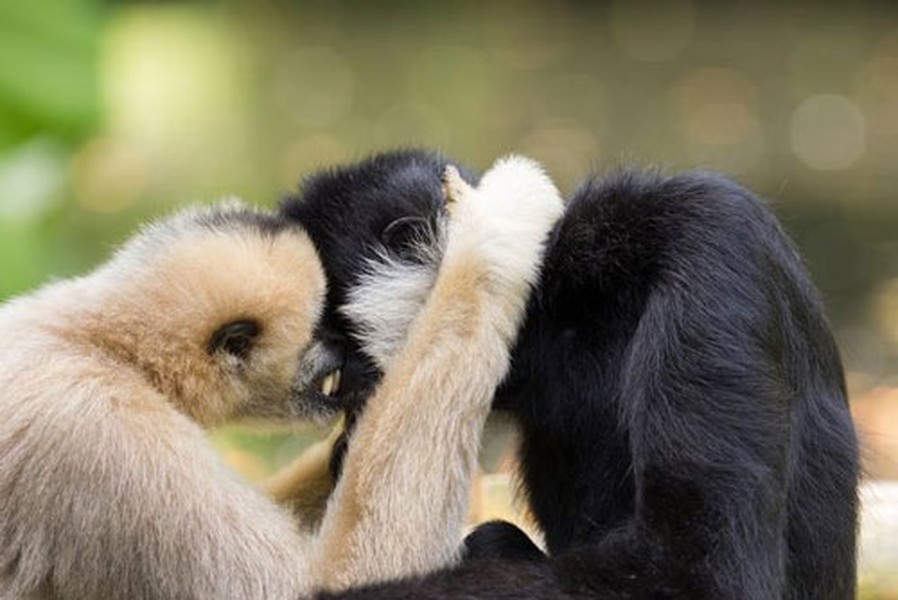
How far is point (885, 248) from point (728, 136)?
4.70 ft

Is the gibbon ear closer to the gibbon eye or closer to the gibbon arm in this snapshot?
the gibbon arm

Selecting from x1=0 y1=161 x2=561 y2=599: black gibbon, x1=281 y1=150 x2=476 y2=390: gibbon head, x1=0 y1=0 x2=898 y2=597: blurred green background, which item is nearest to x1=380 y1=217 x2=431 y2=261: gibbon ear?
x1=281 y1=150 x2=476 y2=390: gibbon head

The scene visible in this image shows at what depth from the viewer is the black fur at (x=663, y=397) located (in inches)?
152

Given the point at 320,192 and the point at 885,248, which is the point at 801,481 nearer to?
the point at 320,192

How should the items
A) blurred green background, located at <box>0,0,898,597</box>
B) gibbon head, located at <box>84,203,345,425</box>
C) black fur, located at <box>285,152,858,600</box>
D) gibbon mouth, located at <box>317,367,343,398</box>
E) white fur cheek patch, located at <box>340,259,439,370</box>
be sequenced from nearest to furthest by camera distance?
black fur, located at <box>285,152,858,600</box> < gibbon head, located at <box>84,203,345,425</box> < white fur cheek patch, located at <box>340,259,439,370</box> < gibbon mouth, located at <box>317,367,343,398</box> < blurred green background, located at <box>0,0,898,597</box>

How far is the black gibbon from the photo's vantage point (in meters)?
4.15

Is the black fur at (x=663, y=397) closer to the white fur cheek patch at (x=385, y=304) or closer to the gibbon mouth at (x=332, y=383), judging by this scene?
the white fur cheek patch at (x=385, y=304)

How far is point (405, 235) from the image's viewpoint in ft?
15.2

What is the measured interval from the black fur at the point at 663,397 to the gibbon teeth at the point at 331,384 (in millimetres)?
224

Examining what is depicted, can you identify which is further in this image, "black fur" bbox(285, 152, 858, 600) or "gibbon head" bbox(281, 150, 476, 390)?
"gibbon head" bbox(281, 150, 476, 390)

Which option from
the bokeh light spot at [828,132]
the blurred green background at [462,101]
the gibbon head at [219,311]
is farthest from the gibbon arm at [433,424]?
the bokeh light spot at [828,132]

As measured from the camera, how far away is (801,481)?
13.9 ft

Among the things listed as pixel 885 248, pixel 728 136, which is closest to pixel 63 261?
pixel 728 136

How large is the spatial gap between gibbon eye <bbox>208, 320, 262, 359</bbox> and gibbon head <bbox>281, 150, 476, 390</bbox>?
275mm
